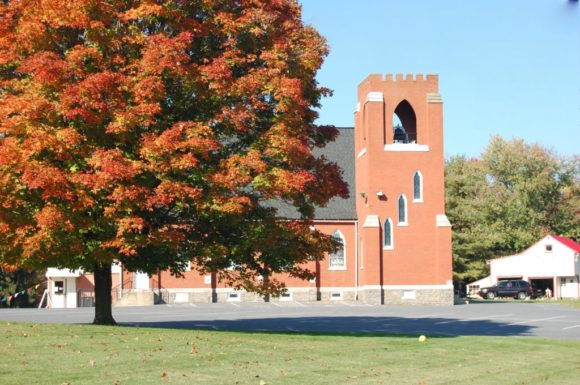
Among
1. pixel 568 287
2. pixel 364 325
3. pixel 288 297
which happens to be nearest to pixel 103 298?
pixel 364 325

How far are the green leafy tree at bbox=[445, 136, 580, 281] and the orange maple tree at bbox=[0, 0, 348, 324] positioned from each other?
2053 inches

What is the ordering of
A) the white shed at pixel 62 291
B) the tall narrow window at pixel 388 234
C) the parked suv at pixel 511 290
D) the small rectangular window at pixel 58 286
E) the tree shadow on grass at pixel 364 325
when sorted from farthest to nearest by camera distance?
the parked suv at pixel 511 290 < the small rectangular window at pixel 58 286 < the white shed at pixel 62 291 < the tall narrow window at pixel 388 234 < the tree shadow on grass at pixel 364 325

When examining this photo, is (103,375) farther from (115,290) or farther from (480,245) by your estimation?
(480,245)

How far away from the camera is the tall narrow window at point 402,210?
53.9m

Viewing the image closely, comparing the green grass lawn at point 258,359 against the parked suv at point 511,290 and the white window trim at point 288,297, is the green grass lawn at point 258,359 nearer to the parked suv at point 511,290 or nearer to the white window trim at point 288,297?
the white window trim at point 288,297

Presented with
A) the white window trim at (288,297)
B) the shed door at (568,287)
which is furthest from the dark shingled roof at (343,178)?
→ the shed door at (568,287)

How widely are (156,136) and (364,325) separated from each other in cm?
1311

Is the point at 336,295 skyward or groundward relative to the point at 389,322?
skyward

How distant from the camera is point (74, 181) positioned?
2102 centimetres

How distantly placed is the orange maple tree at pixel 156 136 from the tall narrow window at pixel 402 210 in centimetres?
2854

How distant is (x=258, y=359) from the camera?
16875 millimetres

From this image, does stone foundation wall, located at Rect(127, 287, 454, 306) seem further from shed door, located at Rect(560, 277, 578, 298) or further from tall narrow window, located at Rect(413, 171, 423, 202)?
shed door, located at Rect(560, 277, 578, 298)

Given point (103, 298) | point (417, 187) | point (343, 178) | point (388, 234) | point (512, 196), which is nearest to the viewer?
point (103, 298)

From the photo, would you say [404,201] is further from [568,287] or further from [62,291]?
[568,287]
